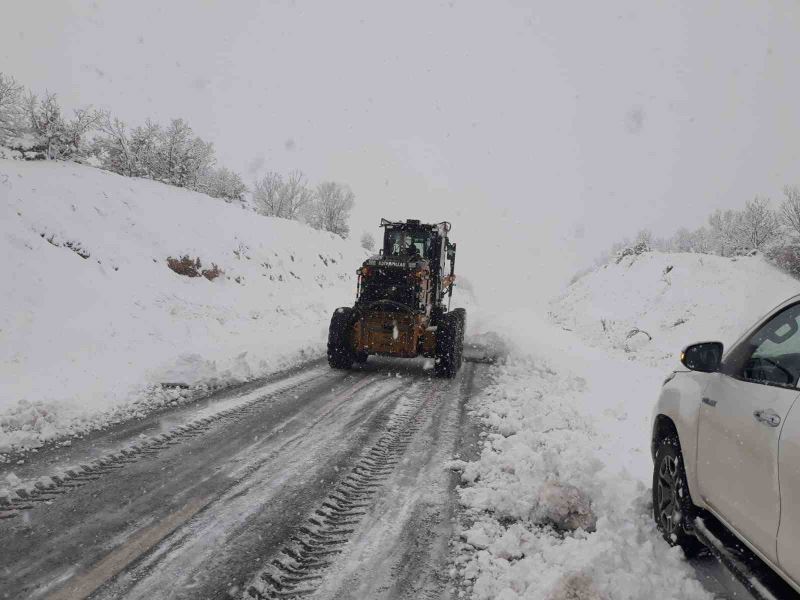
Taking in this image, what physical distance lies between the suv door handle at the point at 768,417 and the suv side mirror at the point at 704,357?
59cm

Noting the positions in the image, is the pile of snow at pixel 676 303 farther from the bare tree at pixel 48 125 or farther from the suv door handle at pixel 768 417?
the bare tree at pixel 48 125

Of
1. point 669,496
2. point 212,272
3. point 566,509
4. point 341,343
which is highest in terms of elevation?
point 212,272

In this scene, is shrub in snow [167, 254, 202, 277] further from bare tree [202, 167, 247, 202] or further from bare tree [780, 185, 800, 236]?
bare tree [780, 185, 800, 236]

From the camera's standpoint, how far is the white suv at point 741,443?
7.11 ft

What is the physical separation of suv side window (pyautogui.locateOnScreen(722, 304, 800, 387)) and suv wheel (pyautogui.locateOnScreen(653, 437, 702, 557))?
0.78 m

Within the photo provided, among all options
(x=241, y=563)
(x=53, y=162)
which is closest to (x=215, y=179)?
(x=53, y=162)

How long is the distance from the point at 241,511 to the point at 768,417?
3.47 meters

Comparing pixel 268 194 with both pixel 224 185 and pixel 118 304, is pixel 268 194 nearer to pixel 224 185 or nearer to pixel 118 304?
pixel 224 185

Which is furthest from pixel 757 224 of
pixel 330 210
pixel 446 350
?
pixel 446 350

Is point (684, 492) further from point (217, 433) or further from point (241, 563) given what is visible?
point (217, 433)

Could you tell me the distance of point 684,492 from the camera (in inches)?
127

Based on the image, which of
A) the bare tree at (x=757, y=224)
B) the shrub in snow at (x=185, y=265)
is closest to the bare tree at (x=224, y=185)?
the shrub in snow at (x=185, y=265)

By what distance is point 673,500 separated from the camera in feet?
11.2

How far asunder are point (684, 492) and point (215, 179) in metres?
32.5
